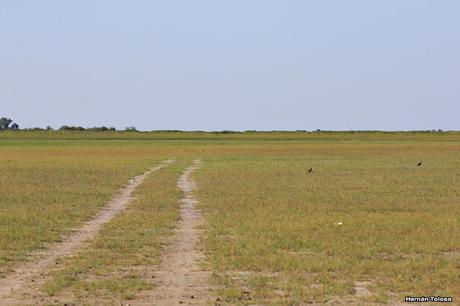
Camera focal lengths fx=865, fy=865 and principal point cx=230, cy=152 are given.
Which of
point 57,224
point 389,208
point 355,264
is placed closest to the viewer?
point 355,264

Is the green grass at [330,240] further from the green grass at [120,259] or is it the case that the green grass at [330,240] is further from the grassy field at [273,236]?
the green grass at [120,259]

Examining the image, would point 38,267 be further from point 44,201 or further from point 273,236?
point 44,201

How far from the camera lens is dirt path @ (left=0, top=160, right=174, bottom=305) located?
11.7 meters

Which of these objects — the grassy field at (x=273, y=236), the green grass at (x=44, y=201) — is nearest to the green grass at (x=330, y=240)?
the grassy field at (x=273, y=236)

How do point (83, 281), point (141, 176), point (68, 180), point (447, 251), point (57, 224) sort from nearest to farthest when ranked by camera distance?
point (83, 281)
point (447, 251)
point (57, 224)
point (68, 180)
point (141, 176)

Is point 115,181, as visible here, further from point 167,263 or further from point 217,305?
point 217,305


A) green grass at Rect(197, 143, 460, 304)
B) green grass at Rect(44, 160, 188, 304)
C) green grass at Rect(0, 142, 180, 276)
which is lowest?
green grass at Rect(0, 142, 180, 276)

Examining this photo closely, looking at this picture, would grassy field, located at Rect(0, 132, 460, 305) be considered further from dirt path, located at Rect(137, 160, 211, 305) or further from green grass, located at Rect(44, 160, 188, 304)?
dirt path, located at Rect(137, 160, 211, 305)

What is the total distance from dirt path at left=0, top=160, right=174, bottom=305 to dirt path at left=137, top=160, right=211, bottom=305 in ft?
5.43

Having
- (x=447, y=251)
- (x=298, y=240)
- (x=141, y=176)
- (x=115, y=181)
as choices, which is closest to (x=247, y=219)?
(x=298, y=240)

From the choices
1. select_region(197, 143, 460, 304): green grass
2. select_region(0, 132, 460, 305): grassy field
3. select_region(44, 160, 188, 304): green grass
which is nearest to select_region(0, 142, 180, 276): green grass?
select_region(0, 132, 460, 305): grassy field

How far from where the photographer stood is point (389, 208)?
2488cm

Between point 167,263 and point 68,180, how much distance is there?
24.2 m

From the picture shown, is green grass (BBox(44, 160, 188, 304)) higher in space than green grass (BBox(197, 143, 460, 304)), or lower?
lower
